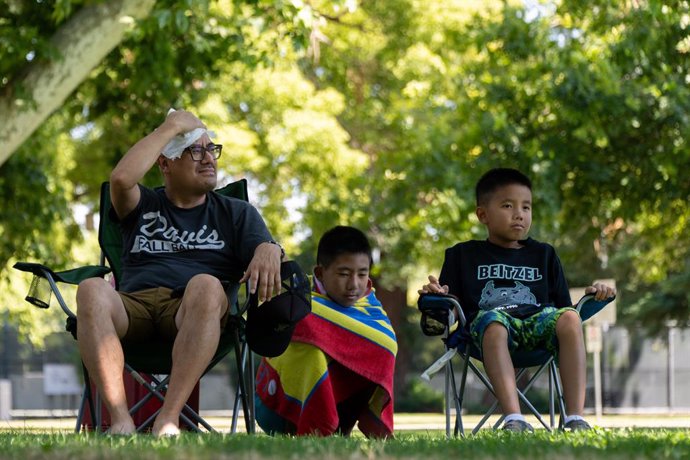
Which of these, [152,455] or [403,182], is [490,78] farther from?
[152,455]

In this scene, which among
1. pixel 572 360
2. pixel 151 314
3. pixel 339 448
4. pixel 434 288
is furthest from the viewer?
pixel 434 288

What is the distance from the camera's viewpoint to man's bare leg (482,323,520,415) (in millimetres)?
5215

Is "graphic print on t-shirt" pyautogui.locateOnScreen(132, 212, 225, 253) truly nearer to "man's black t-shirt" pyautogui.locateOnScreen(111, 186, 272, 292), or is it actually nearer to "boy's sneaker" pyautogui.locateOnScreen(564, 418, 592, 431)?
"man's black t-shirt" pyautogui.locateOnScreen(111, 186, 272, 292)

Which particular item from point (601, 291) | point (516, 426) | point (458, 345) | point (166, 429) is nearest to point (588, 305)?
point (601, 291)

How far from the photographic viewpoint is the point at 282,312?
16.4ft

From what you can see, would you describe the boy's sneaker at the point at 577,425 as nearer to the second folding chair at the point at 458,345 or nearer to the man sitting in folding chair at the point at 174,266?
the second folding chair at the point at 458,345

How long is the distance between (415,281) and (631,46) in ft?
50.8

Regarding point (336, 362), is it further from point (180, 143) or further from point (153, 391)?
point (180, 143)

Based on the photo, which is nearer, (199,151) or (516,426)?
(516,426)

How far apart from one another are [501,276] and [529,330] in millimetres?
396

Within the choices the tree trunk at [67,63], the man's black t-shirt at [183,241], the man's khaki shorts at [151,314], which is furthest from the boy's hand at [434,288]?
the tree trunk at [67,63]

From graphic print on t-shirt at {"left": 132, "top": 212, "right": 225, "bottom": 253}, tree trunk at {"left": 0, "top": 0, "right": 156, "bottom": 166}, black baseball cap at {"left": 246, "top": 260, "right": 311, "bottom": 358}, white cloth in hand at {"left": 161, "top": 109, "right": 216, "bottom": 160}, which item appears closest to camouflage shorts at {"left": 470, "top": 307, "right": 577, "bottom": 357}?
black baseball cap at {"left": 246, "top": 260, "right": 311, "bottom": 358}

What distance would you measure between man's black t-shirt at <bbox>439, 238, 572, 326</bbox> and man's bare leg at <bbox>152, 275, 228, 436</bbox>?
1473 mm

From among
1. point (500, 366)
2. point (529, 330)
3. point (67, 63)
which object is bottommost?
point (500, 366)
